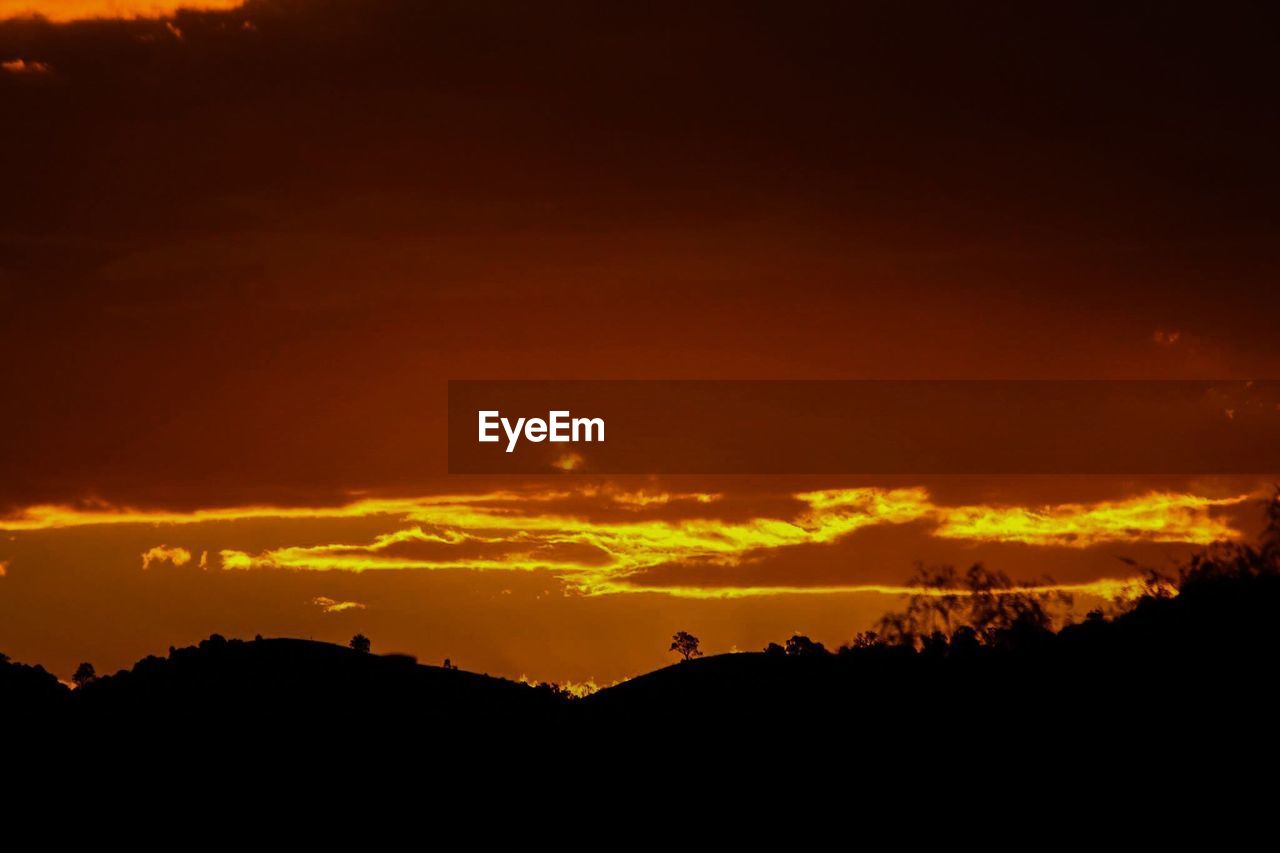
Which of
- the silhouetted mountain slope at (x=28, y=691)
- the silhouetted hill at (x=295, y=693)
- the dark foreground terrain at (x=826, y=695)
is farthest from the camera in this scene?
the silhouetted mountain slope at (x=28, y=691)

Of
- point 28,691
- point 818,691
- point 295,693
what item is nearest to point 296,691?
point 295,693

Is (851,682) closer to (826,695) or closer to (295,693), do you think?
(826,695)

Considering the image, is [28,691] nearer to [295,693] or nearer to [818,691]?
[295,693]

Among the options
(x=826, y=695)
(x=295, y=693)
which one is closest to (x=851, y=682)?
(x=826, y=695)

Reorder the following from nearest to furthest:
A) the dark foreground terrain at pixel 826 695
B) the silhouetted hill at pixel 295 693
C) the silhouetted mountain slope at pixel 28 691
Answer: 1. the dark foreground terrain at pixel 826 695
2. the silhouetted hill at pixel 295 693
3. the silhouetted mountain slope at pixel 28 691

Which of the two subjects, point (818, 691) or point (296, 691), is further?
point (296, 691)

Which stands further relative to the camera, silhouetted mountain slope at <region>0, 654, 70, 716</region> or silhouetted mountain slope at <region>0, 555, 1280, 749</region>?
silhouetted mountain slope at <region>0, 654, 70, 716</region>

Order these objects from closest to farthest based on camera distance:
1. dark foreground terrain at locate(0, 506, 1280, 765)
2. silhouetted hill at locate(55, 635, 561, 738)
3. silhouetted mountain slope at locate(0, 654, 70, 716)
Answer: dark foreground terrain at locate(0, 506, 1280, 765) < silhouetted hill at locate(55, 635, 561, 738) < silhouetted mountain slope at locate(0, 654, 70, 716)

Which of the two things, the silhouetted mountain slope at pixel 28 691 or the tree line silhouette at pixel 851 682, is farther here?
the silhouetted mountain slope at pixel 28 691

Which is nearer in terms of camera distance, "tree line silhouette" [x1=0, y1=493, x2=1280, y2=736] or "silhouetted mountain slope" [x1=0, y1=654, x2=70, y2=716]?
"tree line silhouette" [x1=0, y1=493, x2=1280, y2=736]

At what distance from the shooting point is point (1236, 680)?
10488cm

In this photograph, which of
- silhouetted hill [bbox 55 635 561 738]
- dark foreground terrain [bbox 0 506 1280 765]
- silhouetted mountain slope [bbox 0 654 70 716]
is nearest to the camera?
dark foreground terrain [bbox 0 506 1280 765]

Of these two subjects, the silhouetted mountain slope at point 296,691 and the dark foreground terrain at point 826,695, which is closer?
the dark foreground terrain at point 826,695

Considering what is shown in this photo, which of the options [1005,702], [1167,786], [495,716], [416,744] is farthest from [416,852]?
[1167,786]
